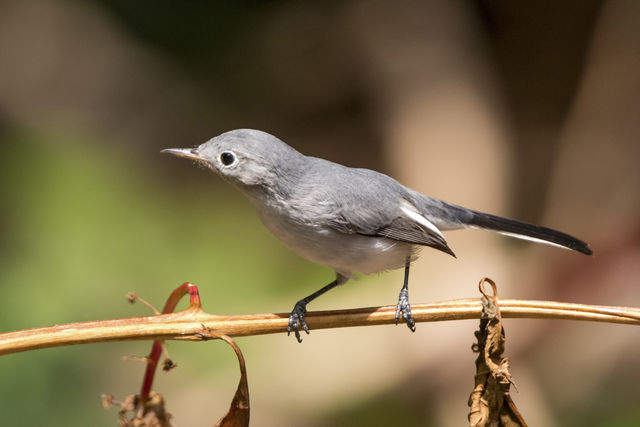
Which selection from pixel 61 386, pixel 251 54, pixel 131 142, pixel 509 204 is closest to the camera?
pixel 61 386

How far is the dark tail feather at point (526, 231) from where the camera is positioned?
224cm

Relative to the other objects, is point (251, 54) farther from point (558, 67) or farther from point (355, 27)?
point (558, 67)

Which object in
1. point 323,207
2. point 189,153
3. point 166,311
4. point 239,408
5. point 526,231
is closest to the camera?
point 239,408

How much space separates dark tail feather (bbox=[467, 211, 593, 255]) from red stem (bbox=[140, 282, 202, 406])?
1.27 m

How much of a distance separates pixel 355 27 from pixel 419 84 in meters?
0.73

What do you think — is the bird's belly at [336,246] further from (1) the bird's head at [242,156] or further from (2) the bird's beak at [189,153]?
(2) the bird's beak at [189,153]

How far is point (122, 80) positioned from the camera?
4.94 metres

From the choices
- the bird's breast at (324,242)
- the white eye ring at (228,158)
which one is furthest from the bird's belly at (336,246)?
→ the white eye ring at (228,158)

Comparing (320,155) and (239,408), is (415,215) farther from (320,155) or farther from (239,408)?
(320,155)

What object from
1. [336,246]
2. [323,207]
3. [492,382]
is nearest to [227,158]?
[323,207]

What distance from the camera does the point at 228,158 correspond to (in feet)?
6.33

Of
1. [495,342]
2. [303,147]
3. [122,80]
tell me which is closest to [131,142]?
[122,80]

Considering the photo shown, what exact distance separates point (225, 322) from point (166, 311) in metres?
0.22

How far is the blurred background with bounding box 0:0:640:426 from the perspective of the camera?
3.43m
